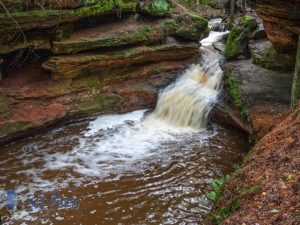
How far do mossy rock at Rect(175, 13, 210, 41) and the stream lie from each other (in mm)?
1309

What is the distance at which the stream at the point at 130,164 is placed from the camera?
254 inches

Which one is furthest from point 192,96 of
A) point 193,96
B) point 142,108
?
point 142,108

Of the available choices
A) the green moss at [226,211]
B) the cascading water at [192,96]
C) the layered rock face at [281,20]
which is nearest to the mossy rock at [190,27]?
the cascading water at [192,96]

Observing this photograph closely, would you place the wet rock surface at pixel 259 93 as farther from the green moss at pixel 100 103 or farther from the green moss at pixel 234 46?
the green moss at pixel 100 103

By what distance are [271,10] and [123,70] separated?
477 centimetres

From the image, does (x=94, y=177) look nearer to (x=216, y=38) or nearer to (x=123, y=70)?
(x=123, y=70)

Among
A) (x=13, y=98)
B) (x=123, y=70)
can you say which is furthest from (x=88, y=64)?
(x=13, y=98)

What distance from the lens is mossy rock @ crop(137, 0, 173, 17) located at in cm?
1204

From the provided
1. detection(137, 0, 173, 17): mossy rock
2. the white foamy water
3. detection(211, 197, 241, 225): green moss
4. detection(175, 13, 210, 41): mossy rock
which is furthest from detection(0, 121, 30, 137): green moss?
detection(211, 197, 241, 225): green moss

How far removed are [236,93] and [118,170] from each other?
3.79 metres

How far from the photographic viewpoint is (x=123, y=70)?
1117 centimetres

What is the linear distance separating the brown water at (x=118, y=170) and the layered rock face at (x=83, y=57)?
0.69 m

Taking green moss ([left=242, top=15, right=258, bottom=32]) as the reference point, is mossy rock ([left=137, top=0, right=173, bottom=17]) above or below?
above

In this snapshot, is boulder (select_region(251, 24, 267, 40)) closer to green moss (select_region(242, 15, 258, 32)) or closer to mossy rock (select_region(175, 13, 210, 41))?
green moss (select_region(242, 15, 258, 32))
